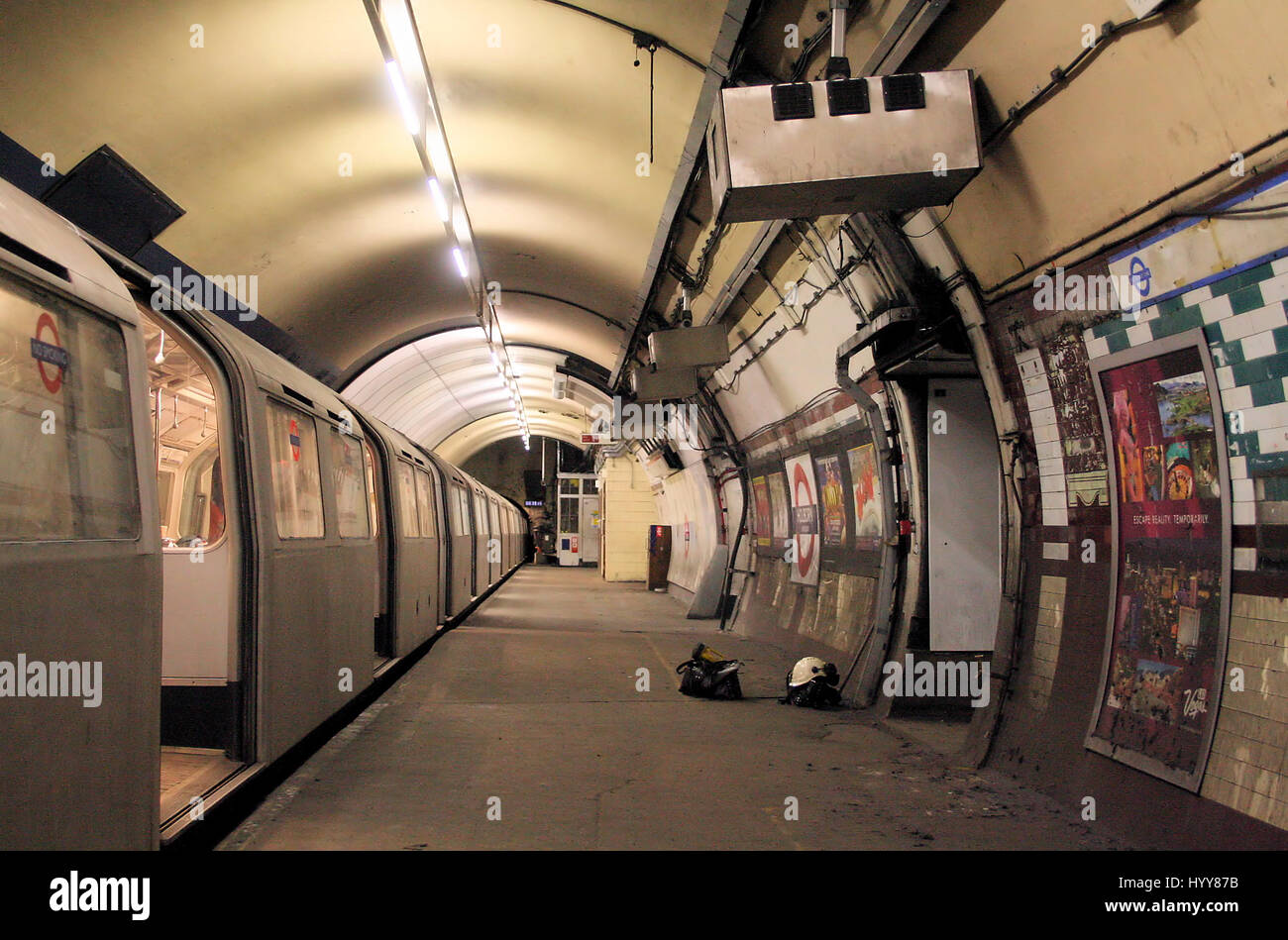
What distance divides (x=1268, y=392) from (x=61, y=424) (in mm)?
4634

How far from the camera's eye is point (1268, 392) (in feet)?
14.0

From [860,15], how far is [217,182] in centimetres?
568

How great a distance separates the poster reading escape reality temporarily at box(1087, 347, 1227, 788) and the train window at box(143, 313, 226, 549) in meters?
4.80

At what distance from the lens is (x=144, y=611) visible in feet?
11.9

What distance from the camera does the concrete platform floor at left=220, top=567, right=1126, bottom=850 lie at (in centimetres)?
502

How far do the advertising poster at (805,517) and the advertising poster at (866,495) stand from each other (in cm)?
138

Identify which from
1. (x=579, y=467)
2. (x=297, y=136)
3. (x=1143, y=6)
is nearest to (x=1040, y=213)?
(x=1143, y=6)

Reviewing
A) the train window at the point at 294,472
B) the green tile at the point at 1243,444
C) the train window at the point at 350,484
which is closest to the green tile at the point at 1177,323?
the green tile at the point at 1243,444

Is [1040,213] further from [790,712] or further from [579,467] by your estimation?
[579,467]

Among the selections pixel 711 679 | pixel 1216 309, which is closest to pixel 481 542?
pixel 711 679

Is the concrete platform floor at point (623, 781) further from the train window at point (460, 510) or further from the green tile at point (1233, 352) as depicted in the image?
the train window at point (460, 510)

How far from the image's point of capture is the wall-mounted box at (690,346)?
11.2 m

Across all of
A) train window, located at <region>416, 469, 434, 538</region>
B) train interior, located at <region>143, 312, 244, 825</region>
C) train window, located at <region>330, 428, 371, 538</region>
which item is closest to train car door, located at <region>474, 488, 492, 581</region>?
train window, located at <region>416, 469, 434, 538</region>

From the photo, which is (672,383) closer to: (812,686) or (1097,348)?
(812,686)
